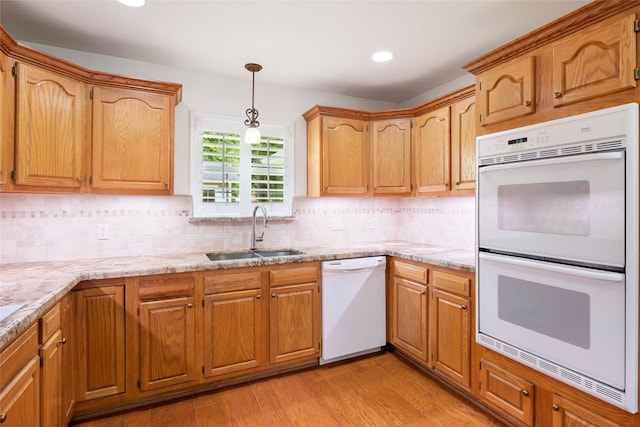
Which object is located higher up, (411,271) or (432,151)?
(432,151)

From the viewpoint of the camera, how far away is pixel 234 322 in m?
2.46

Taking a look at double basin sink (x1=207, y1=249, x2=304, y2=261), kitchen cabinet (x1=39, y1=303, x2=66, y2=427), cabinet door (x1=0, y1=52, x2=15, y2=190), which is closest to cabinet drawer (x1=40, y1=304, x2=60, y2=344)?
kitchen cabinet (x1=39, y1=303, x2=66, y2=427)

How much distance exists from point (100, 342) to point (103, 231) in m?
0.88

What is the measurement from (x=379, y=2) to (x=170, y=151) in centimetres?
170

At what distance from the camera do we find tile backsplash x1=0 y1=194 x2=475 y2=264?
2391 mm

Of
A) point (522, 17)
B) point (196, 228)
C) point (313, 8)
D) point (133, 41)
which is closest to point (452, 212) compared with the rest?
point (522, 17)

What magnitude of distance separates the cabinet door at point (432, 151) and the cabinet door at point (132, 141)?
207 centimetres

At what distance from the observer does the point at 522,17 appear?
211cm

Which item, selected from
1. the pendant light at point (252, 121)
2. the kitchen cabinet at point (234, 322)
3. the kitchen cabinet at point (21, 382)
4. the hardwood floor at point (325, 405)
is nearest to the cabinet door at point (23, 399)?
the kitchen cabinet at point (21, 382)

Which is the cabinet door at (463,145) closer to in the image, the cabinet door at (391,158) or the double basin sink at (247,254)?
the cabinet door at (391,158)

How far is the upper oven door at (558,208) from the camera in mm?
1454

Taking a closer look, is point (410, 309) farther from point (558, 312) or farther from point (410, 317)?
point (558, 312)

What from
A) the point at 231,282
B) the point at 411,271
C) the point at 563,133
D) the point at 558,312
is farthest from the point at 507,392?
the point at 231,282

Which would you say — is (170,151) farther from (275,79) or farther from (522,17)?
(522,17)
